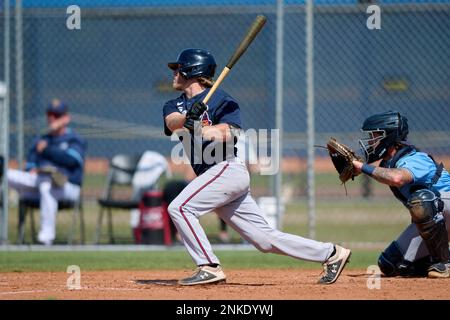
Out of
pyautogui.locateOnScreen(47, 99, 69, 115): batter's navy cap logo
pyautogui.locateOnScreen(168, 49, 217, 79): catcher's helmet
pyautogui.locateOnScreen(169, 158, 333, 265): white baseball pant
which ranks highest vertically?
pyautogui.locateOnScreen(47, 99, 69, 115): batter's navy cap logo

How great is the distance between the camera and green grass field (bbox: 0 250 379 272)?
803 centimetres

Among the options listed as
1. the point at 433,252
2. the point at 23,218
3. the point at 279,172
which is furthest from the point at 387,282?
the point at 23,218

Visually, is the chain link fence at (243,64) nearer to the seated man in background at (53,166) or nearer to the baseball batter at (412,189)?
the seated man in background at (53,166)

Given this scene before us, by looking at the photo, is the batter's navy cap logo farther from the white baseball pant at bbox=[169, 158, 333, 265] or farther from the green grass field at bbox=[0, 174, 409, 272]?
the white baseball pant at bbox=[169, 158, 333, 265]

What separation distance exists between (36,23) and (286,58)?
10.3 ft

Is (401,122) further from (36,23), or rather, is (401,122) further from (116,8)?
A: (36,23)

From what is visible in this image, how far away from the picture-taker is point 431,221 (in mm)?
6461

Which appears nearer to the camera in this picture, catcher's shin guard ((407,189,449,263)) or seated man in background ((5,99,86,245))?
catcher's shin guard ((407,189,449,263))

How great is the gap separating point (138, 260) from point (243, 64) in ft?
10.9

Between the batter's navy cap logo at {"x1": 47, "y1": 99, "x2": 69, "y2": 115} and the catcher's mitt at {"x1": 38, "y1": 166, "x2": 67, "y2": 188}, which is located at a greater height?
the batter's navy cap logo at {"x1": 47, "y1": 99, "x2": 69, "y2": 115}

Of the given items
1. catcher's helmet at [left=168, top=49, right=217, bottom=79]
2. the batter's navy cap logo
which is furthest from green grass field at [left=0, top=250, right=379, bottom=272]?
catcher's helmet at [left=168, top=49, right=217, bottom=79]

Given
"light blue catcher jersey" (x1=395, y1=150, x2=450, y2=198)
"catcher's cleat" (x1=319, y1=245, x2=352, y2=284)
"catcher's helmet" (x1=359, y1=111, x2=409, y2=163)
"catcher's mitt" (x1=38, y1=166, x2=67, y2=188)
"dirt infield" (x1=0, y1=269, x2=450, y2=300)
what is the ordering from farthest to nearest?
"catcher's mitt" (x1=38, y1=166, x2=67, y2=188)
"catcher's helmet" (x1=359, y1=111, x2=409, y2=163)
"light blue catcher jersey" (x1=395, y1=150, x2=450, y2=198)
"catcher's cleat" (x1=319, y1=245, x2=352, y2=284)
"dirt infield" (x1=0, y1=269, x2=450, y2=300)

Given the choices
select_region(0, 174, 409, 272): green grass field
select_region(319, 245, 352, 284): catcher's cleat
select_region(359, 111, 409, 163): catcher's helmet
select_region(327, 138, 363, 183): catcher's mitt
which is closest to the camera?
select_region(319, 245, 352, 284): catcher's cleat

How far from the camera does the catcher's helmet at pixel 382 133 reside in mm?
6590
